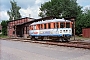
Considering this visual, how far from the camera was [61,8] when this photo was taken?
214 ft

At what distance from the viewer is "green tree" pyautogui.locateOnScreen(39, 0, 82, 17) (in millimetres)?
64075

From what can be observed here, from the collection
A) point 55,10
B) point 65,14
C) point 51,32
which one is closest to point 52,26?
point 51,32

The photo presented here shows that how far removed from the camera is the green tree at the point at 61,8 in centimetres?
6407

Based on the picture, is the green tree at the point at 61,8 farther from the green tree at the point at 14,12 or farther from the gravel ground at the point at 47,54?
the gravel ground at the point at 47,54

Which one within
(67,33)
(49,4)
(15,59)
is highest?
(49,4)

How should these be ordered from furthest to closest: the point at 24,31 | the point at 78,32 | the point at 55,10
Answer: the point at 55,10 < the point at 24,31 < the point at 78,32

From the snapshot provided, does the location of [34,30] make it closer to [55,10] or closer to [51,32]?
[51,32]

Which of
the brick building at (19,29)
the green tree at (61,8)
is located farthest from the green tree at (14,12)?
the brick building at (19,29)

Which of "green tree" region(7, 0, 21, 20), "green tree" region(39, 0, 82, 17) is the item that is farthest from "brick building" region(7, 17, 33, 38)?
"green tree" region(7, 0, 21, 20)

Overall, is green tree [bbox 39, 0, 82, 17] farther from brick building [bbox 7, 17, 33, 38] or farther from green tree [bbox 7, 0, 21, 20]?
brick building [bbox 7, 17, 33, 38]

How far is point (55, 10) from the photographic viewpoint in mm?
66812

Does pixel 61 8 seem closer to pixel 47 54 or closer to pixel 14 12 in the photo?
pixel 14 12

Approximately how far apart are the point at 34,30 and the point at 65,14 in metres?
35.9

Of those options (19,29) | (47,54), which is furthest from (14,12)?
(47,54)
